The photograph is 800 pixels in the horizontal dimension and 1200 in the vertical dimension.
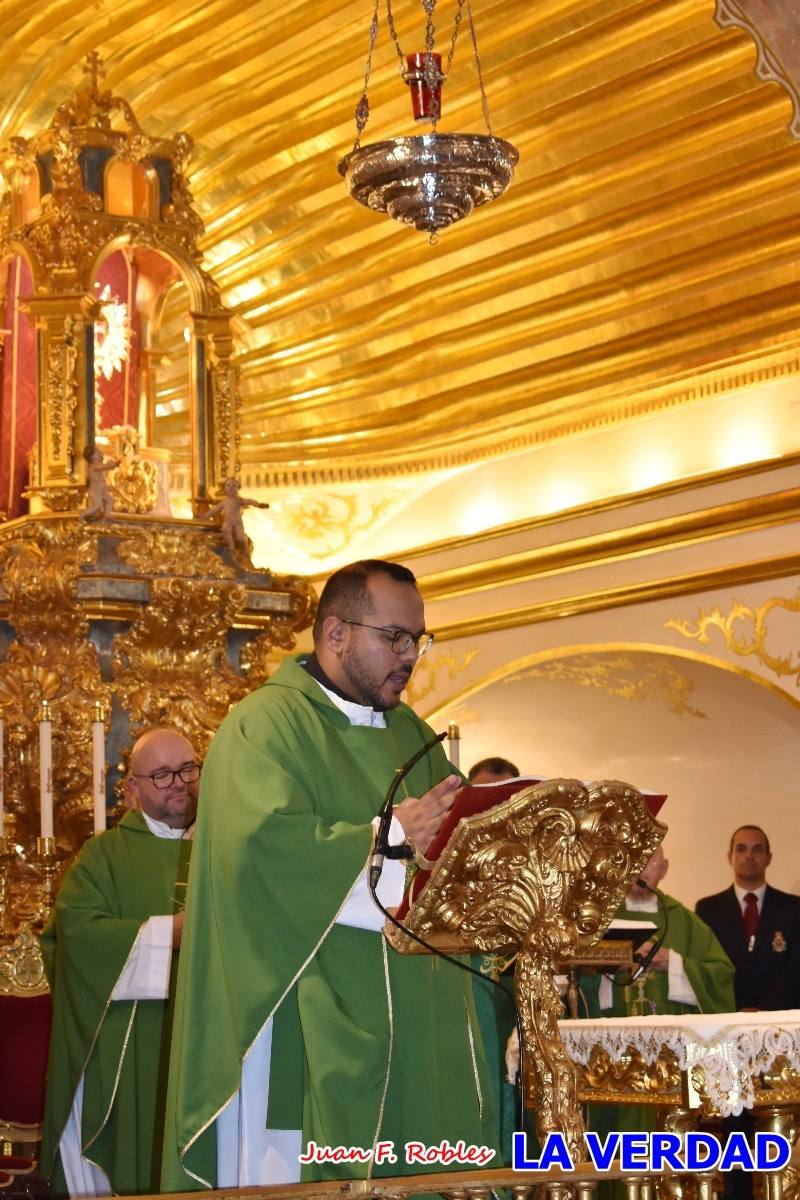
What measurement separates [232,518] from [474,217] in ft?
11.8

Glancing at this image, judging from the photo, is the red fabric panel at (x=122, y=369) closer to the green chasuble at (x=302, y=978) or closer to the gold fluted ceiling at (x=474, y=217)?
the gold fluted ceiling at (x=474, y=217)

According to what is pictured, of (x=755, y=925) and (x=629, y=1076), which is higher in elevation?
(x=755, y=925)

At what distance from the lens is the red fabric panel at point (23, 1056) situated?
5359 millimetres

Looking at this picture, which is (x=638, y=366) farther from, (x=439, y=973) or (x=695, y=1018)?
(x=439, y=973)

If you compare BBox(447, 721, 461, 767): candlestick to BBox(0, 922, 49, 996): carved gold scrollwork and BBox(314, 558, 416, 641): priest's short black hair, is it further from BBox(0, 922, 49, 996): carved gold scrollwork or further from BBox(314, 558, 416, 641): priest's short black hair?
BBox(0, 922, 49, 996): carved gold scrollwork

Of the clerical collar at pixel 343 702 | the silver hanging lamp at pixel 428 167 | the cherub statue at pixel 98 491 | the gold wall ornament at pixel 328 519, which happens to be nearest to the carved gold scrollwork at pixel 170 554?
the cherub statue at pixel 98 491

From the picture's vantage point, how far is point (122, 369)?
7.39 meters

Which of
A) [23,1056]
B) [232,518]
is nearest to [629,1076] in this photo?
[23,1056]

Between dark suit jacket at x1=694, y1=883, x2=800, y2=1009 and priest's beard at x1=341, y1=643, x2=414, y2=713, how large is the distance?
470 cm

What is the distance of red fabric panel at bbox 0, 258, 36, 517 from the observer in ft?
23.4

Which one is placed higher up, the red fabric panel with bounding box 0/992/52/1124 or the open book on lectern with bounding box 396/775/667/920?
the open book on lectern with bounding box 396/775/667/920

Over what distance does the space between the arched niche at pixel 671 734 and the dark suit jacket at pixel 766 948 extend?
32.4 inches

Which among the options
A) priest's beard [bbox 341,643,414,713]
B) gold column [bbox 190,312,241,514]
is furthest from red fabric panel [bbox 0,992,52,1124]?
gold column [bbox 190,312,241,514]

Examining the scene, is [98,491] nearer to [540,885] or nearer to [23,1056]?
[23,1056]
